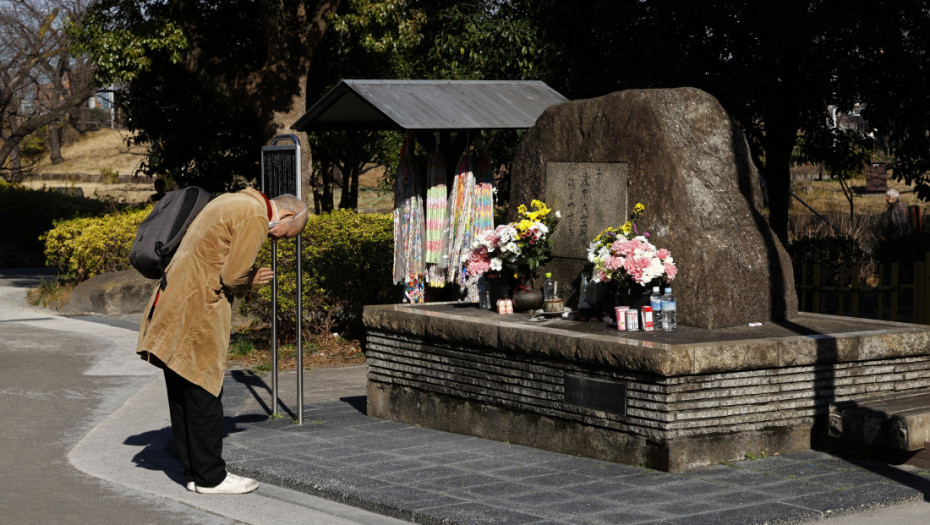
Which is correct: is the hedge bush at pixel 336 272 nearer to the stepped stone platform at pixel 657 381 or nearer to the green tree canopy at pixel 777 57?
the green tree canopy at pixel 777 57

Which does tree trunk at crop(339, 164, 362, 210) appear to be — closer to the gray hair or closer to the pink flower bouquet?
the pink flower bouquet

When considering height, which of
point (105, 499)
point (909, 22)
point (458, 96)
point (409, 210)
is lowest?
point (105, 499)

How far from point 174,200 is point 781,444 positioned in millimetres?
4223

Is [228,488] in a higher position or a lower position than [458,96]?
lower

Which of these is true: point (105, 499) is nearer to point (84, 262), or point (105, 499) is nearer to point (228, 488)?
point (228, 488)

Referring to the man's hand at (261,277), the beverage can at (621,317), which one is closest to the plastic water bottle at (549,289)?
the beverage can at (621,317)

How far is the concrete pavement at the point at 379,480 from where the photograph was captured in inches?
254

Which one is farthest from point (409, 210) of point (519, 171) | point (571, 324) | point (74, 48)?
point (74, 48)

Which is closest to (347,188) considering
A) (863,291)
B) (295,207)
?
(863,291)

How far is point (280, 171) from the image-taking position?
932cm

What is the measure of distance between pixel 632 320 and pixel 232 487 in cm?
300

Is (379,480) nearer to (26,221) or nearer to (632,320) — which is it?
(632,320)

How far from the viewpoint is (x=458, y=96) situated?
11531 millimetres

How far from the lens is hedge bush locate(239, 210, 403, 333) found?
1364cm
